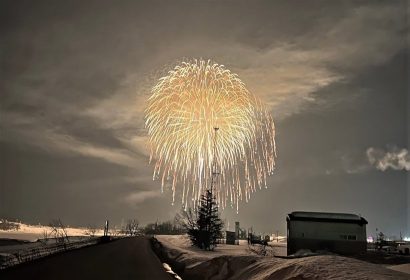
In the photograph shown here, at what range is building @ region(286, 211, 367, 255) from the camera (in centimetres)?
6569

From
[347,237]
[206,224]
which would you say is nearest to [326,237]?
[347,237]

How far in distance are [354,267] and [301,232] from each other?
4785 centimetres

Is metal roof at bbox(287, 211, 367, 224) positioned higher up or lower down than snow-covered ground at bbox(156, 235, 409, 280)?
higher up

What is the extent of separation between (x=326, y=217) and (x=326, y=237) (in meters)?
3.75

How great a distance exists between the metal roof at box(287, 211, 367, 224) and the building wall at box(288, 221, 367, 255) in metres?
0.64

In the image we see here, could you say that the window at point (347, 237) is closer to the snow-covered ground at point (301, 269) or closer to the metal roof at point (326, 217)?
the metal roof at point (326, 217)

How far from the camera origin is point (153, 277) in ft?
90.0

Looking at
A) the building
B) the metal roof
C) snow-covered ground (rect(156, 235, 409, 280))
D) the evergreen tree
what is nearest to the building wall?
the building

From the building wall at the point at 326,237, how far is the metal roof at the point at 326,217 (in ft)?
2.09

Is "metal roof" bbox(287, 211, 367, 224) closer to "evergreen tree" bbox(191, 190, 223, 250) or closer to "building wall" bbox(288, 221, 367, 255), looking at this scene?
"building wall" bbox(288, 221, 367, 255)

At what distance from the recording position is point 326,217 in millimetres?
69188

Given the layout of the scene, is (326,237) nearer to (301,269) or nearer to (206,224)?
(206,224)

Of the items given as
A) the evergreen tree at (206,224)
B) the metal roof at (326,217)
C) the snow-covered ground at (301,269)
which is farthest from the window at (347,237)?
the snow-covered ground at (301,269)

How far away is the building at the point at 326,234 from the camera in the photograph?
216 ft
